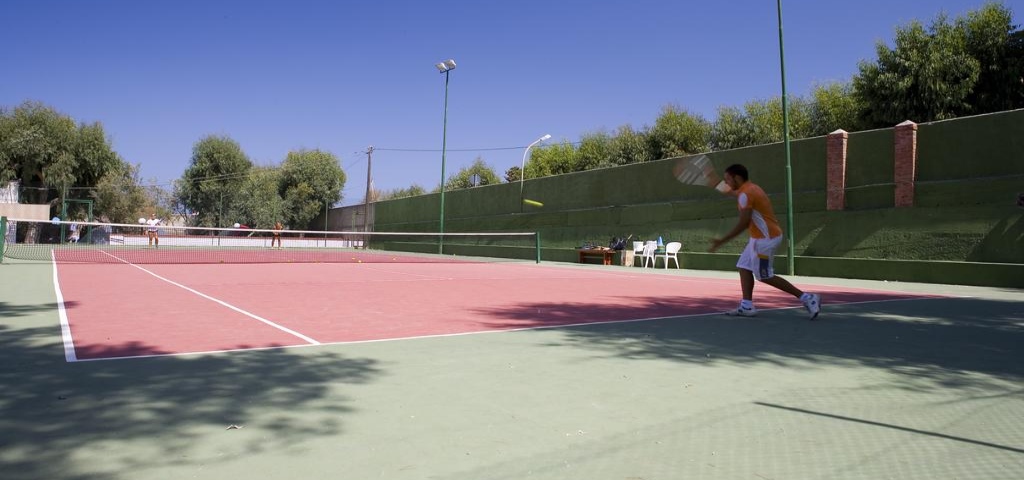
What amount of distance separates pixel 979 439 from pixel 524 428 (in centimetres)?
211

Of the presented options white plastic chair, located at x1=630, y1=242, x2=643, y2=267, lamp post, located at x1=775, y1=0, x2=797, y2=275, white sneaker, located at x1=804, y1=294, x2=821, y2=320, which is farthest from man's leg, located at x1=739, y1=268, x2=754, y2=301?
white plastic chair, located at x1=630, y1=242, x2=643, y2=267

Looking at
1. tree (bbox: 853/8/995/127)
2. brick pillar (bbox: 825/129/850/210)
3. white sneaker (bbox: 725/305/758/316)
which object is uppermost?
tree (bbox: 853/8/995/127)

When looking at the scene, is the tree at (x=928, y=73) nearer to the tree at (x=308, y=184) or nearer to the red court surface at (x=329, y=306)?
the red court surface at (x=329, y=306)

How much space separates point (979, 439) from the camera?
2.96 meters

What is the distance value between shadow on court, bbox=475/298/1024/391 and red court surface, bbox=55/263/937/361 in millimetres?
389

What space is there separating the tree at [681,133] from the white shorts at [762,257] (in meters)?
34.2

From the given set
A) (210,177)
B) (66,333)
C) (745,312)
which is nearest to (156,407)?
(66,333)

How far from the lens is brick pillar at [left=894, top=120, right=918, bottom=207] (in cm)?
1516

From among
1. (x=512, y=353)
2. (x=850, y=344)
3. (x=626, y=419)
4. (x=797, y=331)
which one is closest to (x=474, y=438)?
(x=626, y=419)

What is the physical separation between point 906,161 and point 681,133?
25.8m

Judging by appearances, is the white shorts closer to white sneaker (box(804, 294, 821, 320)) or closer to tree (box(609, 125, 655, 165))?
white sneaker (box(804, 294, 821, 320))

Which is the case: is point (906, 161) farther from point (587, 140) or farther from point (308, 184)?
point (308, 184)

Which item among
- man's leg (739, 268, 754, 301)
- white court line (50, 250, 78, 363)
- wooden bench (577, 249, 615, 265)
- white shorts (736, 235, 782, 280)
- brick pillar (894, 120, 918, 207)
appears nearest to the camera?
white court line (50, 250, 78, 363)

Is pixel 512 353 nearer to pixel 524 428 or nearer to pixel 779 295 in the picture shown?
pixel 524 428
